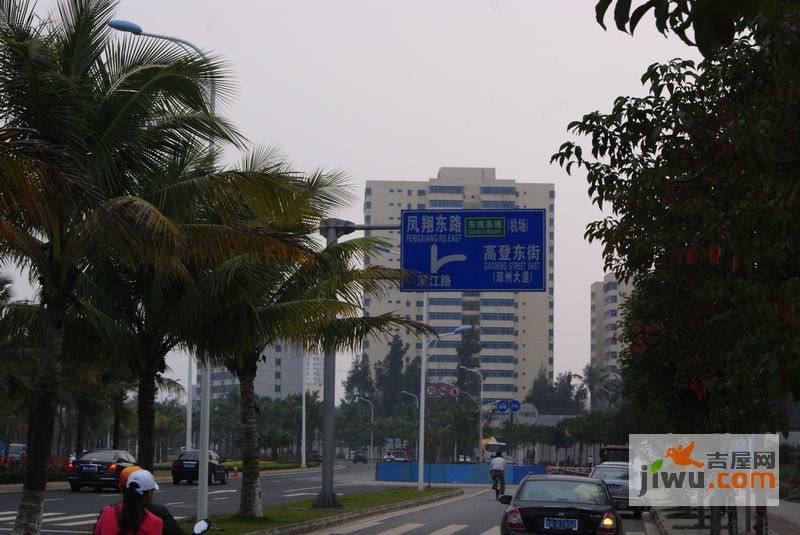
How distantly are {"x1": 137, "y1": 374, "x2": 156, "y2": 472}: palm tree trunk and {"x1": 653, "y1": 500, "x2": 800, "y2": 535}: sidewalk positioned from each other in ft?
35.5

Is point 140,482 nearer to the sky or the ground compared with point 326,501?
nearer to the sky

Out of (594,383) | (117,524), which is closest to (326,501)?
(117,524)

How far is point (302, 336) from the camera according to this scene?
840 inches

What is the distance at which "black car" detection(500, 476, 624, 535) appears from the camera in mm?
15328

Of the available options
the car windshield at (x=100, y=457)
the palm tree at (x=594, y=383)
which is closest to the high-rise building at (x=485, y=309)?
the palm tree at (x=594, y=383)

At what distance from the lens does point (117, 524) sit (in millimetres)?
6730

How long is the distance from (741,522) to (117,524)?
2382cm

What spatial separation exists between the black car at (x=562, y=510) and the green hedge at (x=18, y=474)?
83.7ft

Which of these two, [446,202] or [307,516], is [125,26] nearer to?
[307,516]

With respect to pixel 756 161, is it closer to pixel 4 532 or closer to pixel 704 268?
pixel 704 268

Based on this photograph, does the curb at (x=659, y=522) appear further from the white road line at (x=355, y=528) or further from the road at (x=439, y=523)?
the white road line at (x=355, y=528)

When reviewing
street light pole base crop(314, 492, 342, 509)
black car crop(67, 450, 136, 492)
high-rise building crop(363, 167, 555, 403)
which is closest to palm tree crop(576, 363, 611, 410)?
high-rise building crop(363, 167, 555, 403)

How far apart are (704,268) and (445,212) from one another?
16.1 m

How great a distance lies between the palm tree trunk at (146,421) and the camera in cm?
1872
